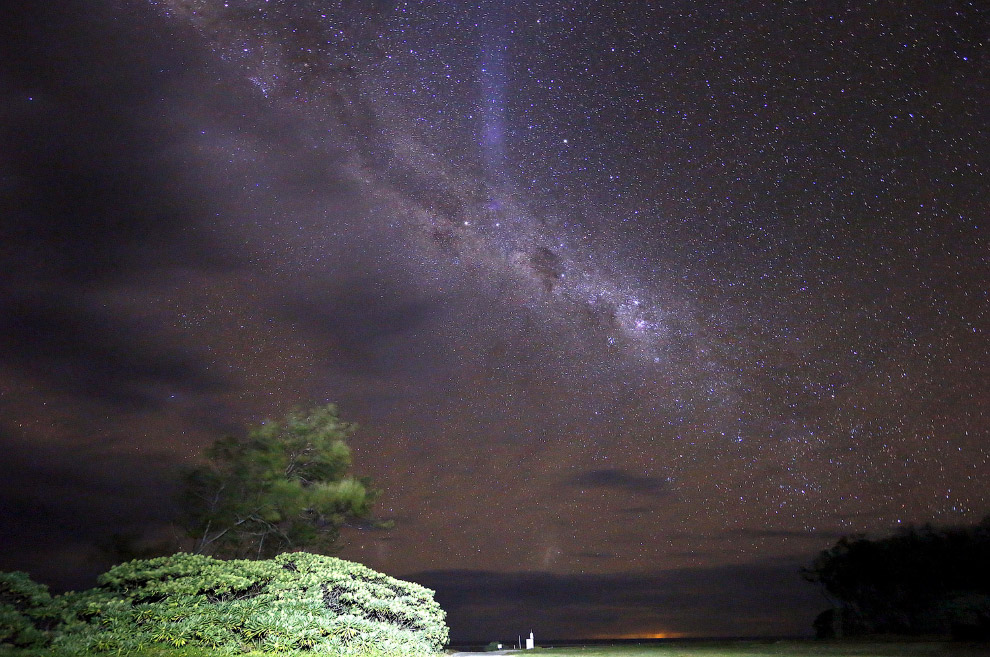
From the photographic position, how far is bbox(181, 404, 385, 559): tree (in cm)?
2306

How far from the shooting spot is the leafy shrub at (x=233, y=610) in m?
10.3

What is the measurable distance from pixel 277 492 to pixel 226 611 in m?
12.5

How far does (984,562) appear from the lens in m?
32.1

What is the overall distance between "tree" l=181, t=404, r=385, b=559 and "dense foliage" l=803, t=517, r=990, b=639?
86.8 feet

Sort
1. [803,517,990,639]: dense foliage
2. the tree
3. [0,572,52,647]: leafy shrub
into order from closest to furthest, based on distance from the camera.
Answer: [0,572,52,647]: leafy shrub, the tree, [803,517,990,639]: dense foliage

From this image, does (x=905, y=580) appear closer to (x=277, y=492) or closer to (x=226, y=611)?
(x=277, y=492)

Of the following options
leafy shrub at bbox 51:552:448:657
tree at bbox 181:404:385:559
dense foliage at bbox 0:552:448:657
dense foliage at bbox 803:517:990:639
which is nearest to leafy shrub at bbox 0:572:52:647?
dense foliage at bbox 0:552:448:657

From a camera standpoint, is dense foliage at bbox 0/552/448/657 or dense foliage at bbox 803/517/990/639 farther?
dense foliage at bbox 803/517/990/639

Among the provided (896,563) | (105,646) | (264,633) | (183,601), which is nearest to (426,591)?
(264,633)

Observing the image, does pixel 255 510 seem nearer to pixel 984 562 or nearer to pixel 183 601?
pixel 183 601

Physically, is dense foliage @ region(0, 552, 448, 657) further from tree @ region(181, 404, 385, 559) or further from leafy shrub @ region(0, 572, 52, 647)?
tree @ region(181, 404, 385, 559)

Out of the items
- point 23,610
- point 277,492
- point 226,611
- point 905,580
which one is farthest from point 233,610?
point 905,580

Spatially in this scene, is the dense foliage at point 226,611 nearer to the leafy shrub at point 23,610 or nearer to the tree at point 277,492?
the leafy shrub at point 23,610

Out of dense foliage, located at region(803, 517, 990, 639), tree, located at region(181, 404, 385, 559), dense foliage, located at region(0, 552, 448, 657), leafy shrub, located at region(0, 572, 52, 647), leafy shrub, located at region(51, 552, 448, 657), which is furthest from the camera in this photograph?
dense foliage, located at region(803, 517, 990, 639)
